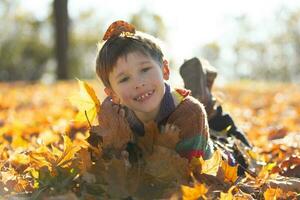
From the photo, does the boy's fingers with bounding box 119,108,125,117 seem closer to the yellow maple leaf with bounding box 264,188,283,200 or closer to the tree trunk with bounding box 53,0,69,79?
the yellow maple leaf with bounding box 264,188,283,200

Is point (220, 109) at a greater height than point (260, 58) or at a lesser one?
greater

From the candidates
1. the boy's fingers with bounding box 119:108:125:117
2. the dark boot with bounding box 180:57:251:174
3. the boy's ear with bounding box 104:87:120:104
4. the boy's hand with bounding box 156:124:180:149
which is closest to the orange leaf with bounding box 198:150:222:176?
the boy's hand with bounding box 156:124:180:149

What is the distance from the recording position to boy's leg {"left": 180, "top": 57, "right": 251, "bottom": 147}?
3602 mm

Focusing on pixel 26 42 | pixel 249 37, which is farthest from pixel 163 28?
pixel 249 37

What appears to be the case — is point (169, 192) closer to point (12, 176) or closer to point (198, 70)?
point (12, 176)

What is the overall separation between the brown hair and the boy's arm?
254 millimetres

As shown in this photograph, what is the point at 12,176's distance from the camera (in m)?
2.22

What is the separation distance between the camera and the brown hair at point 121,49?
247cm

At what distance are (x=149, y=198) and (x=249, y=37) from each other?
57007mm

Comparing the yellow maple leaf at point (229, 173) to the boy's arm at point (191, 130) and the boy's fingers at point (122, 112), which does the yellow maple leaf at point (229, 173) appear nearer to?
the boy's arm at point (191, 130)

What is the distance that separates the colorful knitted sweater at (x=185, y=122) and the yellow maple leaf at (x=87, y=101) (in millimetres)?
168

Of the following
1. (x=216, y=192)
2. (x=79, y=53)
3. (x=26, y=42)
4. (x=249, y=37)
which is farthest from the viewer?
(x=249, y=37)

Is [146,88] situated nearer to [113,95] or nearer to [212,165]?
[113,95]

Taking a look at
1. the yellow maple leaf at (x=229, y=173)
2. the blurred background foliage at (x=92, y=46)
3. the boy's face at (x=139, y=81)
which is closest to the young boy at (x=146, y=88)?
the boy's face at (x=139, y=81)
